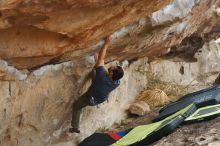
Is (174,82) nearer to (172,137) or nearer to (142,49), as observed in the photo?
(142,49)

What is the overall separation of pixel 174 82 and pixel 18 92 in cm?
452

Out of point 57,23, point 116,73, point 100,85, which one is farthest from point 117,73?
point 57,23

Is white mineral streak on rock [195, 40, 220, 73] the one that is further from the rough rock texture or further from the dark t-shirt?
the dark t-shirt

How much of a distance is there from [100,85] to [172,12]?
142 centimetres

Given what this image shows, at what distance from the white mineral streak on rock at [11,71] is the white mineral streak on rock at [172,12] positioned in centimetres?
192

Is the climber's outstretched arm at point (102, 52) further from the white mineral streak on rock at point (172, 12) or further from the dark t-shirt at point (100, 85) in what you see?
the white mineral streak on rock at point (172, 12)

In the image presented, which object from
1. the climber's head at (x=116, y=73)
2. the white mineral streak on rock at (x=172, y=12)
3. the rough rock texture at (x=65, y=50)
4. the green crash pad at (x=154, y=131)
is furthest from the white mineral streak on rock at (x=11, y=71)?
the white mineral streak on rock at (x=172, y=12)

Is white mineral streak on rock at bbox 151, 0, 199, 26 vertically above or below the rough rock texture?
above

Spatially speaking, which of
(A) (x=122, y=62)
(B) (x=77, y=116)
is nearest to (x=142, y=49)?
(A) (x=122, y=62)

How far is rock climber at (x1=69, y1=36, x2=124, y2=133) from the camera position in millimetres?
5816

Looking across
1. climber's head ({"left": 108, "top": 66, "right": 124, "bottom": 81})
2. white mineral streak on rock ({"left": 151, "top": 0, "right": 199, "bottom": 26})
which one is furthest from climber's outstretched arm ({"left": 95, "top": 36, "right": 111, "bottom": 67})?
white mineral streak on rock ({"left": 151, "top": 0, "right": 199, "bottom": 26})

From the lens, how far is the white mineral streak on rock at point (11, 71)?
478 cm

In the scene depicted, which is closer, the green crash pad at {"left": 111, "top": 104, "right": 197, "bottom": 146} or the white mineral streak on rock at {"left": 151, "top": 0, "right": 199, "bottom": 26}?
the green crash pad at {"left": 111, "top": 104, "right": 197, "bottom": 146}

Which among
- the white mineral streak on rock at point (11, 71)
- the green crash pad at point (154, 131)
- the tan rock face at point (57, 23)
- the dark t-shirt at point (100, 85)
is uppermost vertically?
the tan rock face at point (57, 23)
